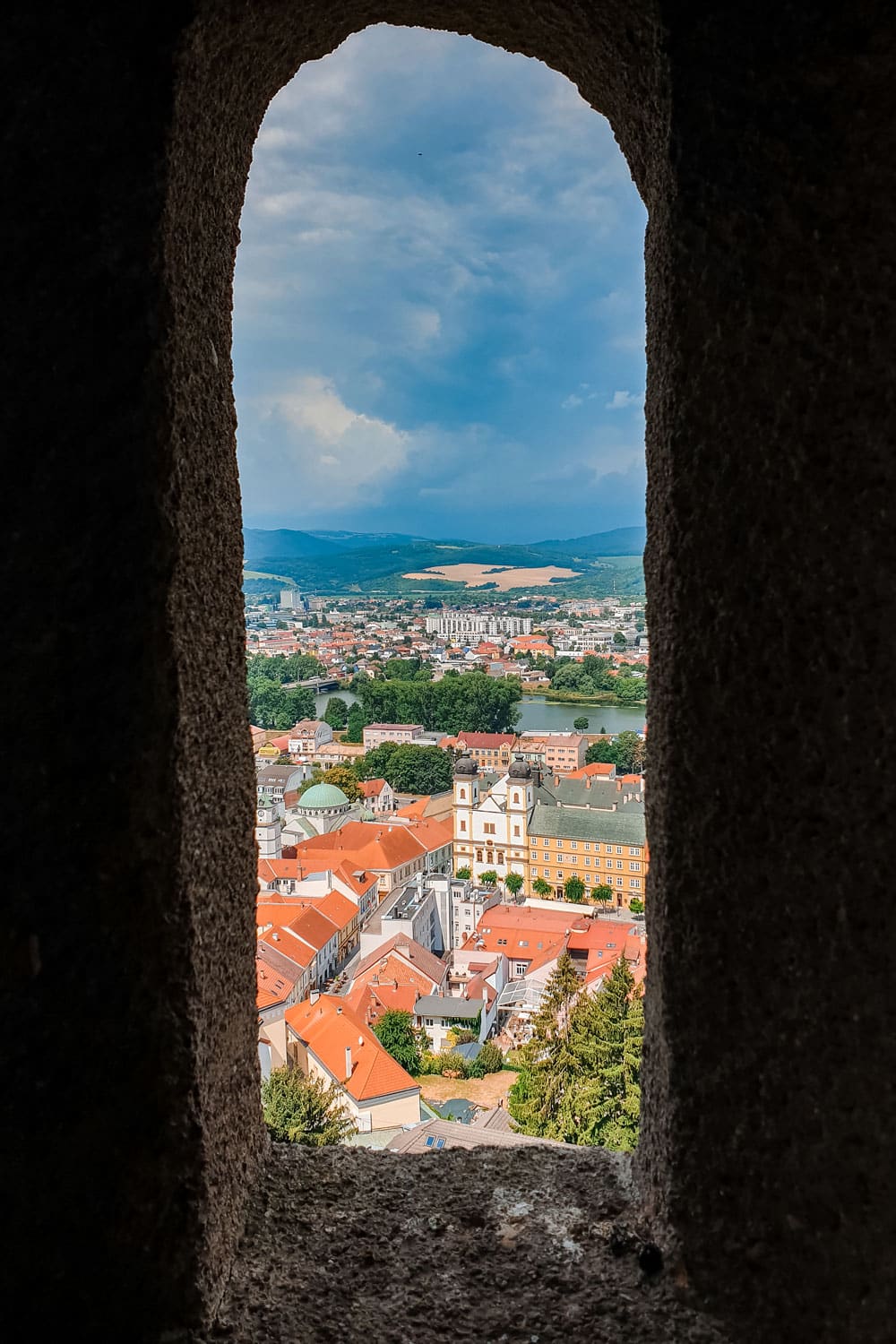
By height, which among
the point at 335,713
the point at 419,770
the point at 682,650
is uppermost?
Answer: the point at 682,650

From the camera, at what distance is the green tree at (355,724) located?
1.62 metres

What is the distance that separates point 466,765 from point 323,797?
0.93 feet

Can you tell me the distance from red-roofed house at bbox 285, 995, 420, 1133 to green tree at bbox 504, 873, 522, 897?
1.25 ft

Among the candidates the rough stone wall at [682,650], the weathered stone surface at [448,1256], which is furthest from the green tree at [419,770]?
the rough stone wall at [682,650]

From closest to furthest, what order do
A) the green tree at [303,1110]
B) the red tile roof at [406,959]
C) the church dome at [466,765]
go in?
the green tree at [303,1110] → the church dome at [466,765] → the red tile roof at [406,959]

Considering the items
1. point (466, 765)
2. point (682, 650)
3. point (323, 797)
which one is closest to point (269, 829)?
point (323, 797)

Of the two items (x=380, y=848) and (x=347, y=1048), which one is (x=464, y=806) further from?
(x=347, y=1048)

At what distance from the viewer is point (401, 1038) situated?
1611 millimetres

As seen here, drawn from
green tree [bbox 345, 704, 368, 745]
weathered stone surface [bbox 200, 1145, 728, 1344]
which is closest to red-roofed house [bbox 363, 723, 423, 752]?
green tree [bbox 345, 704, 368, 745]

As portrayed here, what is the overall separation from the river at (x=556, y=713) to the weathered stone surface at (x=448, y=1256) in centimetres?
64

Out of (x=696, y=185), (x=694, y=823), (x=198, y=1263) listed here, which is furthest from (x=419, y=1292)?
(x=696, y=185)

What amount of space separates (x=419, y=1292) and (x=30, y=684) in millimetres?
720

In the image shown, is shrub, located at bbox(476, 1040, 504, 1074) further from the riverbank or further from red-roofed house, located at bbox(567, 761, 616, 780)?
the riverbank

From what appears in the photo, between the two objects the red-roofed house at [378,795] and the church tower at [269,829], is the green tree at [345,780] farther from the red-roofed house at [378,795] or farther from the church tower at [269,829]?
the church tower at [269,829]
